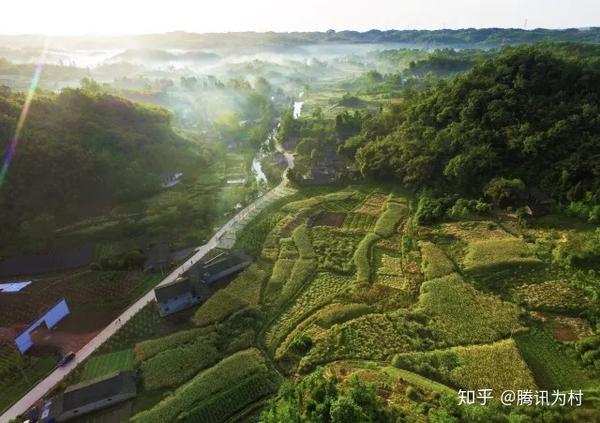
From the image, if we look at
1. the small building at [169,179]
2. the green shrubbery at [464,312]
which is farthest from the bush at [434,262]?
the small building at [169,179]

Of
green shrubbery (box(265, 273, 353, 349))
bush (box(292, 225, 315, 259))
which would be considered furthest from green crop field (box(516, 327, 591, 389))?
bush (box(292, 225, 315, 259))

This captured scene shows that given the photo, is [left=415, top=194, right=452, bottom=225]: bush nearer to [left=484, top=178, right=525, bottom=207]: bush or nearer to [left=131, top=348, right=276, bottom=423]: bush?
[left=484, top=178, right=525, bottom=207]: bush

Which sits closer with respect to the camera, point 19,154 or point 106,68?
point 19,154

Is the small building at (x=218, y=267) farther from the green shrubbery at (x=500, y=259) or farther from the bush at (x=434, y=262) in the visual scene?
the green shrubbery at (x=500, y=259)

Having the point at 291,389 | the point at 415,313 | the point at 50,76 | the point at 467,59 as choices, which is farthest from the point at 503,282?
the point at 50,76

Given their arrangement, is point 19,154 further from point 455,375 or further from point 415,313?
point 455,375

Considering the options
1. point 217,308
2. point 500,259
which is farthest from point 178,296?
point 500,259
